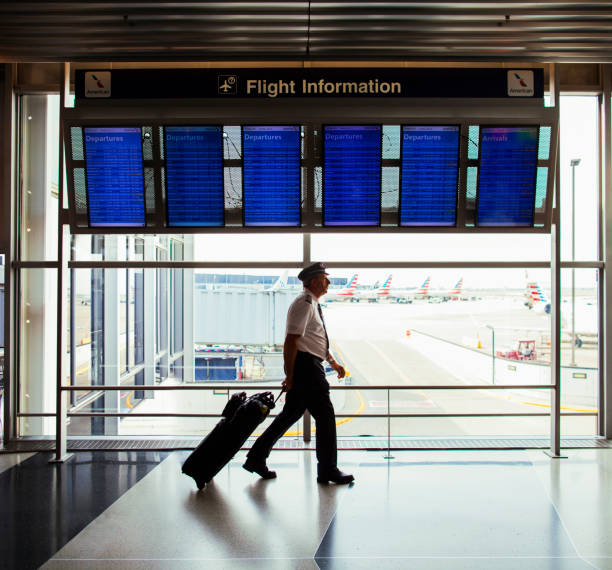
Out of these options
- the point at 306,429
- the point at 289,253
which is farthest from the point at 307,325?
the point at 306,429

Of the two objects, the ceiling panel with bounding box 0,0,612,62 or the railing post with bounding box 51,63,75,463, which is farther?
the railing post with bounding box 51,63,75,463

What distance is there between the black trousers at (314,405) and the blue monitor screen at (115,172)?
2.06 metres

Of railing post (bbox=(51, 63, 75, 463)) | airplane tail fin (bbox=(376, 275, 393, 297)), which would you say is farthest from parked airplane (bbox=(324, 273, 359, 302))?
railing post (bbox=(51, 63, 75, 463))

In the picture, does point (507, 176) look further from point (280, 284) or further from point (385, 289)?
point (280, 284)

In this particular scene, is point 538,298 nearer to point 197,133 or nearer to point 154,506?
point 197,133

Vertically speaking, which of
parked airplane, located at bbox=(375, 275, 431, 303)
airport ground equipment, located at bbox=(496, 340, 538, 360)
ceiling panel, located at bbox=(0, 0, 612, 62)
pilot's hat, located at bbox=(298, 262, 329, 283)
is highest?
ceiling panel, located at bbox=(0, 0, 612, 62)

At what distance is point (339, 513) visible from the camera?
3480 mm

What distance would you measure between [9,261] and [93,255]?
884 millimetres

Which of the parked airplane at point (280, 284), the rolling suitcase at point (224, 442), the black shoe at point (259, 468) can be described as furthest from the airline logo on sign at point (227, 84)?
the black shoe at point (259, 468)

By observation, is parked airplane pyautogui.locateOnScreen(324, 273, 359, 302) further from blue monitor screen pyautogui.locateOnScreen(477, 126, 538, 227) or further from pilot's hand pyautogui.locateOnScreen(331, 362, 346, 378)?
blue monitor screen pyautogui.locateOnScreen(477, 126, 538, 227)

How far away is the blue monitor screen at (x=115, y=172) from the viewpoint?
438 cm

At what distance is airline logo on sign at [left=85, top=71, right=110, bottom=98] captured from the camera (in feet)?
14.3

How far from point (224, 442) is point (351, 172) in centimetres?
262

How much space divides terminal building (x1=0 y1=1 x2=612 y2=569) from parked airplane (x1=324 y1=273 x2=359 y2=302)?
0.14 feet
